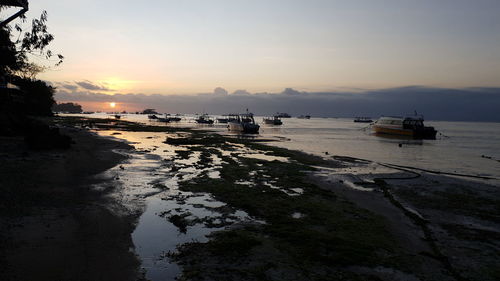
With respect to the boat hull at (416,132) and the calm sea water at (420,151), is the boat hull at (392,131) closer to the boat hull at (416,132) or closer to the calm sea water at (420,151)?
the boat hull at (416,132)

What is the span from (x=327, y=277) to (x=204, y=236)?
391 cm

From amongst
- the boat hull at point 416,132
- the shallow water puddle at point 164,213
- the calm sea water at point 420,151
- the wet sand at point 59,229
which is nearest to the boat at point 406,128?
the boat hull at point 416,132

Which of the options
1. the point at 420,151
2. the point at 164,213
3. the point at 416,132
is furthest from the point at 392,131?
the point at 164,213

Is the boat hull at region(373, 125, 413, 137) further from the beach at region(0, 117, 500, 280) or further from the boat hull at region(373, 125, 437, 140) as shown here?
the beach at region(0, 117, 500, 280)

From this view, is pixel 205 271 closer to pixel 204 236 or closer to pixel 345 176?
pixel 204 236

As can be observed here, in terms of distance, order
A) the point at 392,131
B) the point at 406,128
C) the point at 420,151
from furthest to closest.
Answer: the point at 392,131 → the point at 406,128 → the point at 420,151

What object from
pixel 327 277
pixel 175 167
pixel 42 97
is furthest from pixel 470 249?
pixel 42 97

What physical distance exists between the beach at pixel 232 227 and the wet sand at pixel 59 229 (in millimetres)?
33

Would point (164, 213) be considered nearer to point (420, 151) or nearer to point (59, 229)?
point (59, 229)

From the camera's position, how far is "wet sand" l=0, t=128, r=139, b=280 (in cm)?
681

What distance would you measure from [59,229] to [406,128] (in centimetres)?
8373

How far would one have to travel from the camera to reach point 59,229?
903 centimetres

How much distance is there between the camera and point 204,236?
384 inches

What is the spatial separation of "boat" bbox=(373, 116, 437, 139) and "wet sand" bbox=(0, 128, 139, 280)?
76.8 metres
